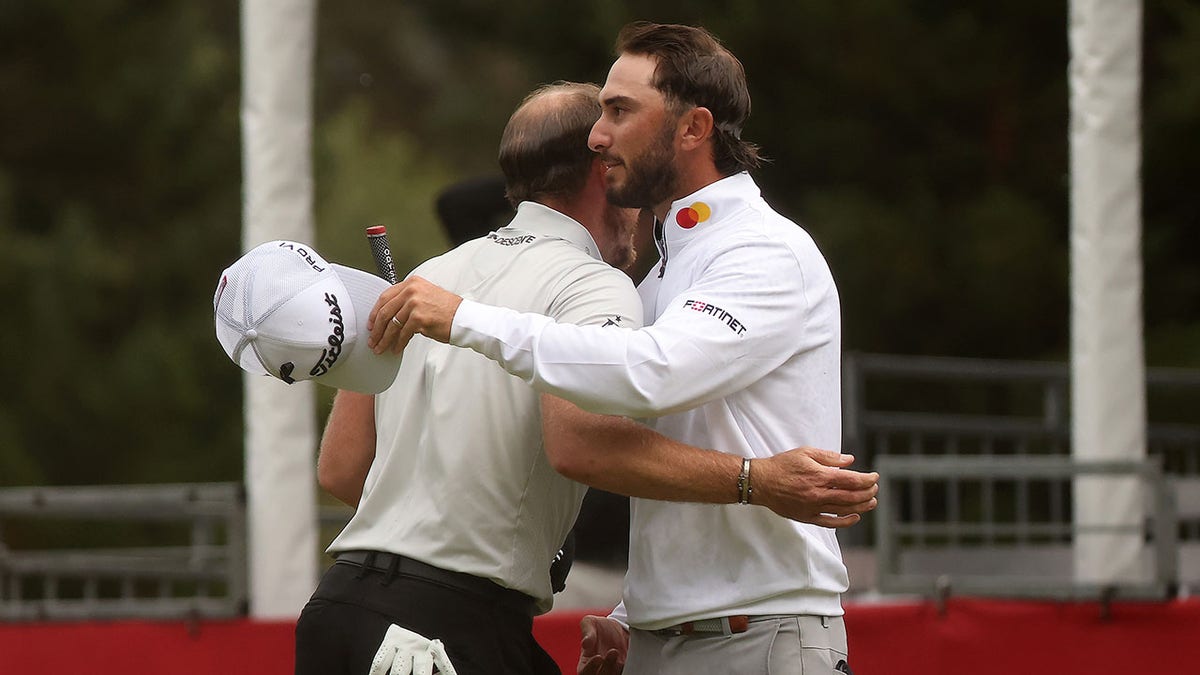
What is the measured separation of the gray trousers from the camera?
11.3 feet

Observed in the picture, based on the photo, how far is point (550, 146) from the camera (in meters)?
3.68

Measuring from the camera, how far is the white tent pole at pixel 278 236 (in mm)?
6711

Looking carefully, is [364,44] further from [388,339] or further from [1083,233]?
[388,339]

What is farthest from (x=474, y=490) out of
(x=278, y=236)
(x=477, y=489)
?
(x=278, y=236)

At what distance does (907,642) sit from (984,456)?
7.97 feet

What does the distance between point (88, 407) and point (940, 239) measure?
27.8 ft

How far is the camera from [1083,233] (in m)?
6.38

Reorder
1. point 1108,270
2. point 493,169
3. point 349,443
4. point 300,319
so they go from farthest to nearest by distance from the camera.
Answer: point 493,169
point 1108,270
point 349,443
point 300,319

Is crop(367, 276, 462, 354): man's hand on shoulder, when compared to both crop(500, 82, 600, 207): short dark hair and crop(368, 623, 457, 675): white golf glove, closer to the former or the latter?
crop(500, 82, 600, 207): short dark hair

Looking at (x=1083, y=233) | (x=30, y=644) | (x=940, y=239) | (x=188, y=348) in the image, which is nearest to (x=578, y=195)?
(x=1083, y=233)

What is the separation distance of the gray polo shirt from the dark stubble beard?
14cm

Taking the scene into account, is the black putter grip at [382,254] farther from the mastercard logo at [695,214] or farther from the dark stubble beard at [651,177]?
the mastercard logo at [695,214]

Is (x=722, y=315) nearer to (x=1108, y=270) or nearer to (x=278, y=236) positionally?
(x=1108, y=270)

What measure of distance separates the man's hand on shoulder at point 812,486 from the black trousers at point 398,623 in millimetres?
568
